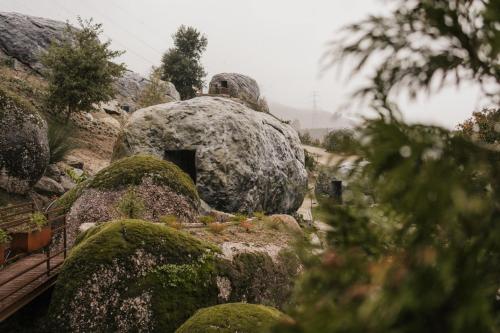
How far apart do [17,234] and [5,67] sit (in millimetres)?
25930

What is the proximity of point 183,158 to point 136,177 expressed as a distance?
228 inches

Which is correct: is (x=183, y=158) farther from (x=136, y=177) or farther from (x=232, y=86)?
(x=232, y=86)

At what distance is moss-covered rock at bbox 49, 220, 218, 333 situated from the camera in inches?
258

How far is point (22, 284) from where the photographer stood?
729 centimetres

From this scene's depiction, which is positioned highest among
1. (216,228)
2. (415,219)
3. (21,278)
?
(415,219)

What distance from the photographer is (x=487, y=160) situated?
1951 mm

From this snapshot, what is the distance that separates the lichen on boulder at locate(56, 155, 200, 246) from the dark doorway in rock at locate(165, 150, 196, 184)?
4184 mm

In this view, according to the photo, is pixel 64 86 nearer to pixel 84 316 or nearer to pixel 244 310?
pixel 84 316

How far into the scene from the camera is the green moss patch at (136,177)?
11102 mm

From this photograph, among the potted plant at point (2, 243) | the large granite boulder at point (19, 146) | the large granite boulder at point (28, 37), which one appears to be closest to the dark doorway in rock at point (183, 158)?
the large granite boulder at point (19, 146)

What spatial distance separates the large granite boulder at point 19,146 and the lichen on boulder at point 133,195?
4.26m

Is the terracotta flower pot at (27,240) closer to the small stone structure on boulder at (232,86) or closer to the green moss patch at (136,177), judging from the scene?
the green moss patch at (136,177)

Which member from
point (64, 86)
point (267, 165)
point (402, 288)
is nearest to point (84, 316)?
point (402, 288)

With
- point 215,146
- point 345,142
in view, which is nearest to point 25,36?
point 215,146
